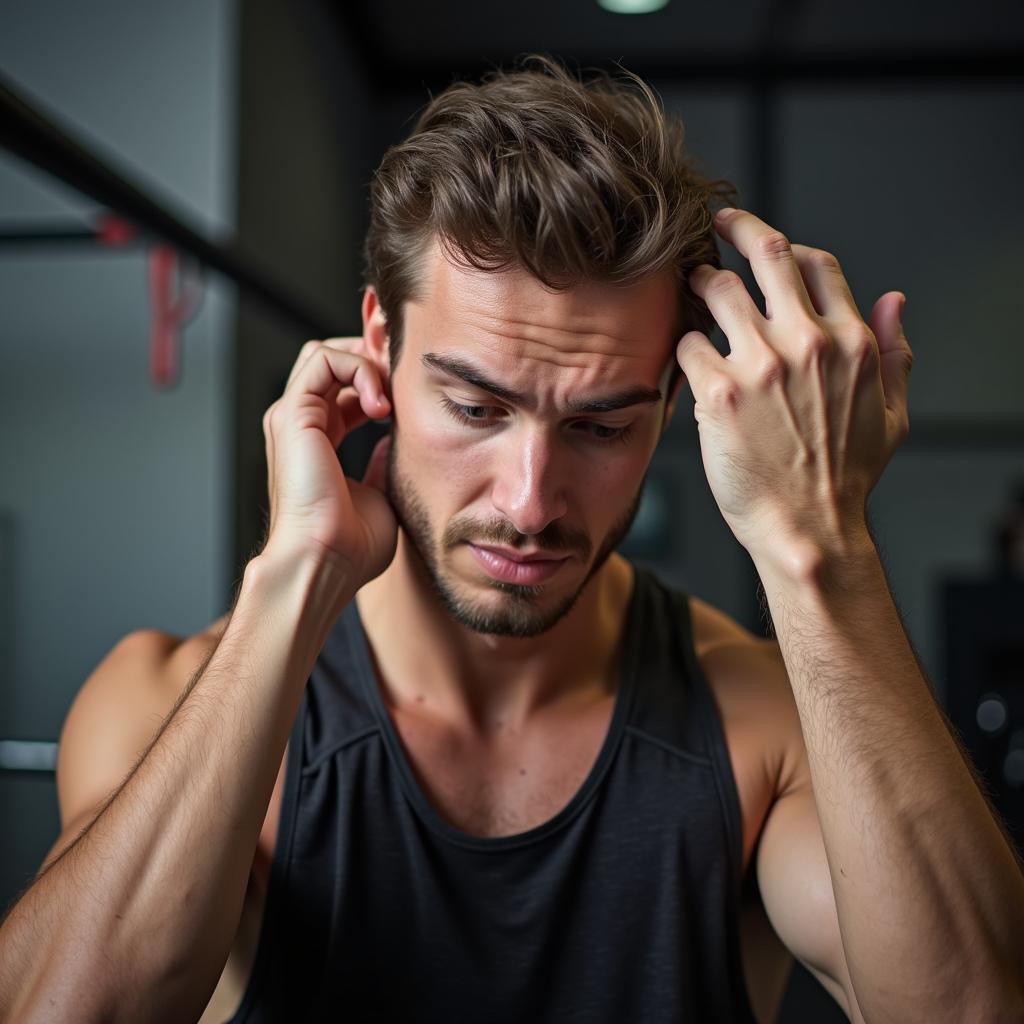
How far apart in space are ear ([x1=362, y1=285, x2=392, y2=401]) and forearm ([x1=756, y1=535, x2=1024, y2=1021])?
1.61 feet

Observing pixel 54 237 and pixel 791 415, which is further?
pixel 54 237

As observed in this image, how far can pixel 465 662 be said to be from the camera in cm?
124

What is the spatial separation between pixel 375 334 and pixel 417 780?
0.49m

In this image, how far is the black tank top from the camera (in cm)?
106

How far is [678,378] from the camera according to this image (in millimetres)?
1233

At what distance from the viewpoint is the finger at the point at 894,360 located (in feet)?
3.47

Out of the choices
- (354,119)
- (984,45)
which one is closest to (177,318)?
(354,119)

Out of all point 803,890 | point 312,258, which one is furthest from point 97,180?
point 312,258

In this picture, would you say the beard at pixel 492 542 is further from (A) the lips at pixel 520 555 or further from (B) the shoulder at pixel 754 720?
(B) the shoulder at pixel 754 720

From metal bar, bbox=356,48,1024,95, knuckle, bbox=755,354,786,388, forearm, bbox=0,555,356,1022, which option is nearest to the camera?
forearm, bbox=0,555,356,1022

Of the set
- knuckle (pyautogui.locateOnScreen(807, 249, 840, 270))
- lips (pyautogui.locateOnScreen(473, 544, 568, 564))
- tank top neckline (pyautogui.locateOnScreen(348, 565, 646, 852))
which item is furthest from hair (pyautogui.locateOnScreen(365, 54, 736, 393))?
tank top neckline (pyautogui.locateOnScreen(348, 565, 646, 852))

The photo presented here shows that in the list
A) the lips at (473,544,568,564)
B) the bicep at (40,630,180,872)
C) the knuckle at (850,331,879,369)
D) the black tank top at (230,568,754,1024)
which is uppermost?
the knuckle at (850,331,879,369)

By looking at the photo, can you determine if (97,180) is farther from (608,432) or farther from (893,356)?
(893,356)

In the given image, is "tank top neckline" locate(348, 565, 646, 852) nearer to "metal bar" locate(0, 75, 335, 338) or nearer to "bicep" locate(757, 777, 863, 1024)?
"bicep" locate(757, 777, 863, 1024)
